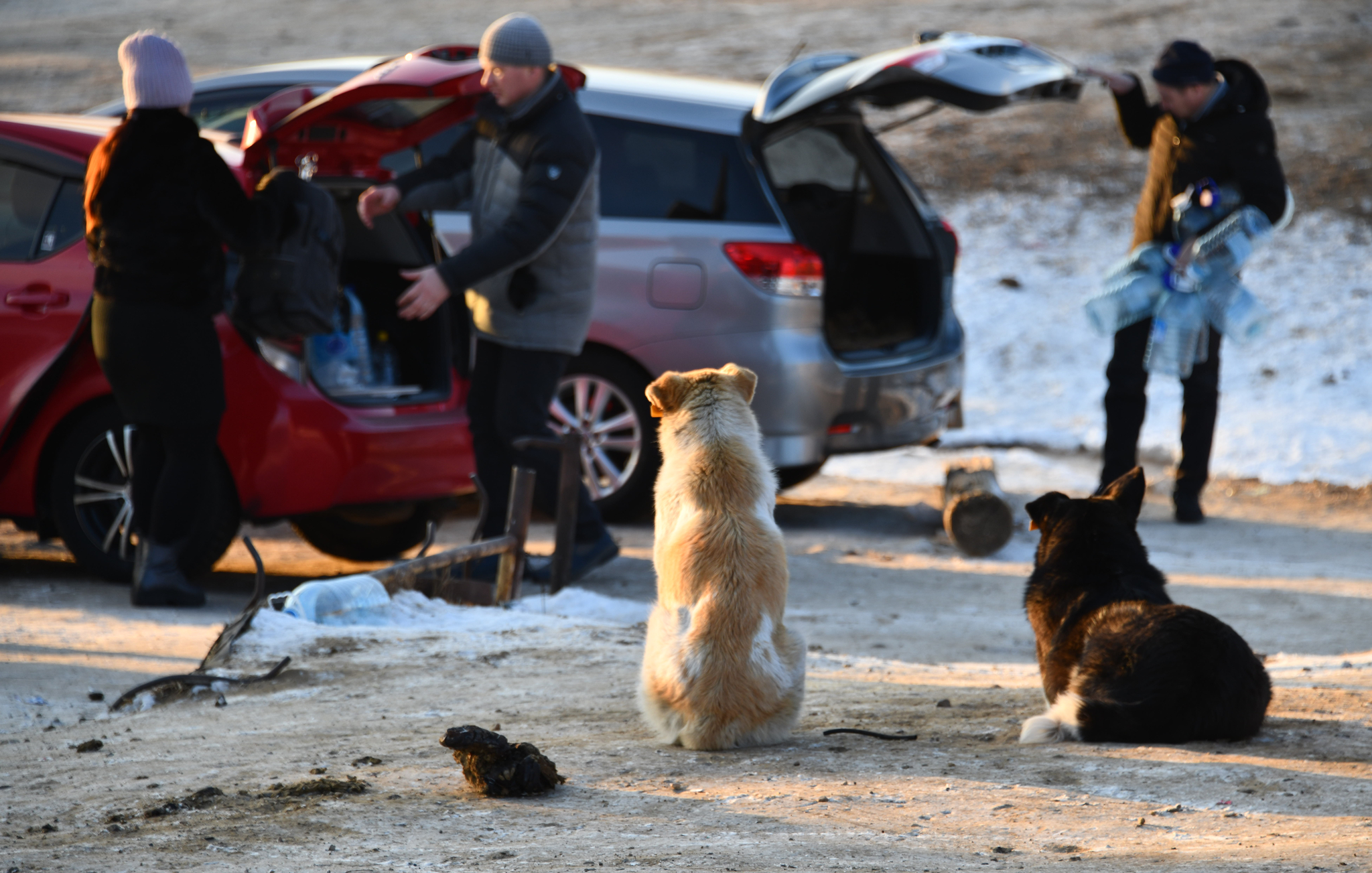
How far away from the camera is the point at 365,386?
6.41m

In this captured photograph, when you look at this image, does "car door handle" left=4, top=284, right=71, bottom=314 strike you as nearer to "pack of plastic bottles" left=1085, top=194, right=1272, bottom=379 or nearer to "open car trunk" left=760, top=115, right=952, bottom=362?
"open car trunk" left=760, top=115, right=952, bottom=362

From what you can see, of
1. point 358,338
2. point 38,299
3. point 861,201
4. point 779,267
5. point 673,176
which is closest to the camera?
point 38,299

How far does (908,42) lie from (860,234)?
14948 millimetres

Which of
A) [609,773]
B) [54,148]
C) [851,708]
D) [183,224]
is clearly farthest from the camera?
[54,148]

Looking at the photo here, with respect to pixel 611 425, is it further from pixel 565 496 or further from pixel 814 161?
pixel 814 161

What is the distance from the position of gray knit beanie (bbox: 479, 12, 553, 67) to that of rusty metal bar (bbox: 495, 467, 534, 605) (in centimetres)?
160

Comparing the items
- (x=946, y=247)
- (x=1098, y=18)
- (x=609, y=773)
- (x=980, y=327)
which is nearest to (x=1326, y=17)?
(x=1098, y=18)

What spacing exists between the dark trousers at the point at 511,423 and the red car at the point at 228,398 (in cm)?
28

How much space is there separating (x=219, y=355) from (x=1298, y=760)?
13.4 feet

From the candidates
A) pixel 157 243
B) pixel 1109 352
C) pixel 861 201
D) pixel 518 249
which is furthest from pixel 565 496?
pixel 1109 352

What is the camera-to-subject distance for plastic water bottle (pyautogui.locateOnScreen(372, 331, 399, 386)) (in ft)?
21.5

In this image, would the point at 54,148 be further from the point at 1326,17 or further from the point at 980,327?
the point at 1326,17

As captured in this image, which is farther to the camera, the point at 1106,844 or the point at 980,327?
the point at 980,327

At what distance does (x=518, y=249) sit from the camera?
5.57 m
